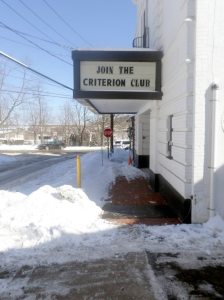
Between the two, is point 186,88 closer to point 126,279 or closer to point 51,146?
point 126,279

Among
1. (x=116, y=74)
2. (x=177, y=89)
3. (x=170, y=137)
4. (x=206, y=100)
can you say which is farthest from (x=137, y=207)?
(x=116, y=74)

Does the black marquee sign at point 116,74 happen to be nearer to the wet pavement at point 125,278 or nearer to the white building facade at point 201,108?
the white building facade at point 201,108

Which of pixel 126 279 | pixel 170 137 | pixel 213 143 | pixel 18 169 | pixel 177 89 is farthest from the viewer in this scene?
pixel 18 169

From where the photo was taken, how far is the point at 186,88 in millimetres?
7555

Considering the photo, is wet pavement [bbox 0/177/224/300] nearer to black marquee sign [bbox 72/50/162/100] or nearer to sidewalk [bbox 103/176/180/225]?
sidewalk [bbox 103/176/180/225]

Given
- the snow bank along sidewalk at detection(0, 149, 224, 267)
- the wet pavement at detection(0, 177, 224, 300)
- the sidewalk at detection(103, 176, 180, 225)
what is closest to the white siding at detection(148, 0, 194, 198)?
the sidewalk at detection(103, 176, 180, 225)

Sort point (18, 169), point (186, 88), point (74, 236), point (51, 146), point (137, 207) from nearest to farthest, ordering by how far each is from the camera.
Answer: point (74, 236), point (186, 88), point (137, 207), point (18, 169), point (51, 146)

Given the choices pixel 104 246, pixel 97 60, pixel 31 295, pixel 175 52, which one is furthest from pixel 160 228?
pixel 97 60

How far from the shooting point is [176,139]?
884 centimetres

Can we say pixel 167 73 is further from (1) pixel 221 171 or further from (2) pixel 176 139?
(1) pixel 221 171

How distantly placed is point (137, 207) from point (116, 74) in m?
3.78

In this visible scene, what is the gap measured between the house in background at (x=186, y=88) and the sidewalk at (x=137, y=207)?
43 cm

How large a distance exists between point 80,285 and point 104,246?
1.47m

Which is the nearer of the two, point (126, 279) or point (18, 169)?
point (126, 279)
